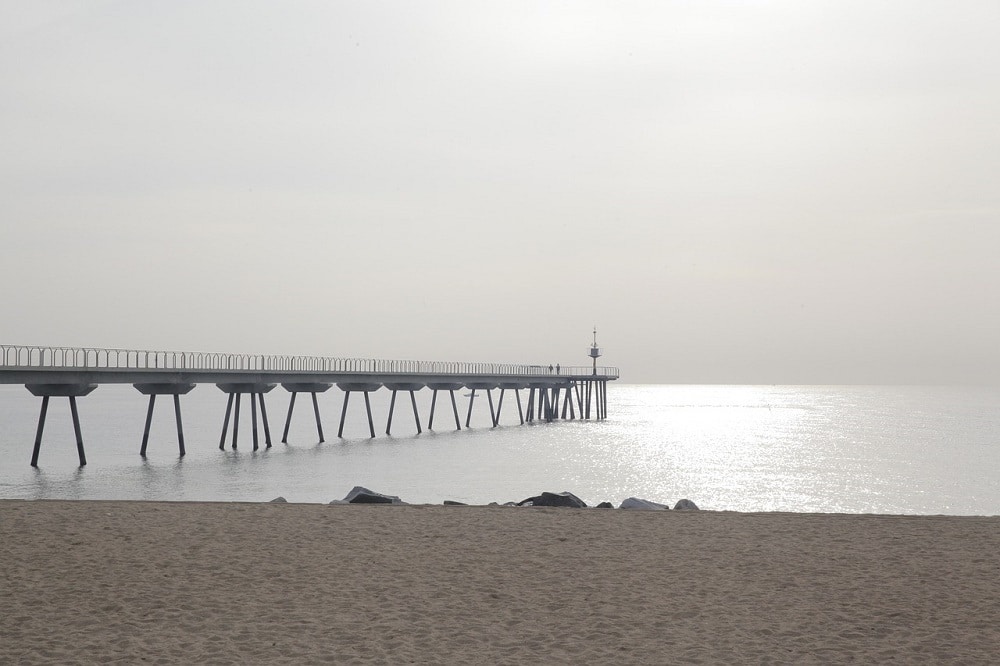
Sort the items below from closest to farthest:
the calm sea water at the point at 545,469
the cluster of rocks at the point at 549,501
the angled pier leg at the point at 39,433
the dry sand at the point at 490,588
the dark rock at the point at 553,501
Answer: the dry sand at the point at 490,588, the cluster of rocks at the point at 549,501, the dark rock at the point at 553,501, the calm sea water at the point at 545,469, the angled pier leg at the point at 39,433

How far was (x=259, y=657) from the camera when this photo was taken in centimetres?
744

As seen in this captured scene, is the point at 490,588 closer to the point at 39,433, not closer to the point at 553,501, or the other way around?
the point at 553,501

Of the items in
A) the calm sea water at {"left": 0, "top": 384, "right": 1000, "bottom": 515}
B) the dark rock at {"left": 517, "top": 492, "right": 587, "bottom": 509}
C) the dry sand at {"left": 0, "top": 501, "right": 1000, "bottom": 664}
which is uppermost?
the dry sand at {"left": 0, "top": 501, "right": 1000, "bottom": 664}

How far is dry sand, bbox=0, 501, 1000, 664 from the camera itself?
7.71 m

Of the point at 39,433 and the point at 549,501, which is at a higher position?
the point at 549,501

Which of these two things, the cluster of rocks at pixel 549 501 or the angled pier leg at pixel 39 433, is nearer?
the cluster of rocks at pixel 549 501

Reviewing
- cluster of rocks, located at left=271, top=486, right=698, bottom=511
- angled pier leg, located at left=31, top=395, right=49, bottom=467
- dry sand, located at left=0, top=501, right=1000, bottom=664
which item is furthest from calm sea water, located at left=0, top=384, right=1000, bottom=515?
dry sand, located at left=0, top=501, right=1000, bottom=664

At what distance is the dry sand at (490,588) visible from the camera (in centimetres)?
771

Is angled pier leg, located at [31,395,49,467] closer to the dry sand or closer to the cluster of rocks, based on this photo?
the cluster of rocks

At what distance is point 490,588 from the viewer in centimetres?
949

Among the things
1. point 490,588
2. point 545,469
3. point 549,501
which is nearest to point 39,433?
point 545,469

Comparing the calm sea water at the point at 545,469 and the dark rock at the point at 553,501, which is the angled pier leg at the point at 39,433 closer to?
the calm sea water at the point at 545,469

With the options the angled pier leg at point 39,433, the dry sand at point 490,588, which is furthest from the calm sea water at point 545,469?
the dry sand at point 490,588

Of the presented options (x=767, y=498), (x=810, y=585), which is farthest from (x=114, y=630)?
(x=767, y=498)
